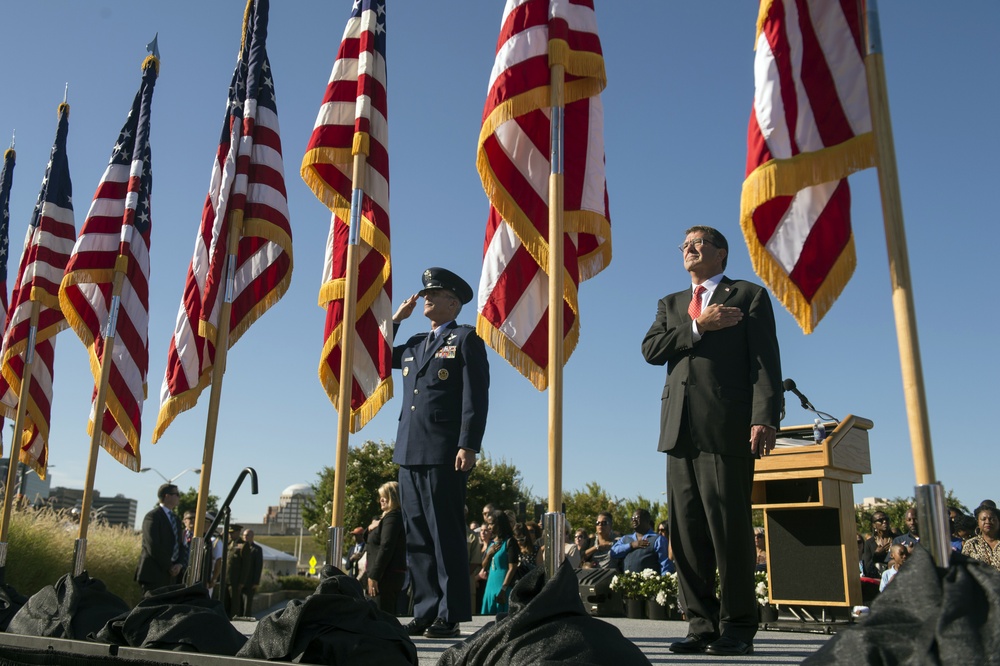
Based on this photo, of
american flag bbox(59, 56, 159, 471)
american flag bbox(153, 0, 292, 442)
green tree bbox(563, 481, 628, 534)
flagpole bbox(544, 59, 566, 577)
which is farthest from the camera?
green tree bbox(563, 481, 628, 534)

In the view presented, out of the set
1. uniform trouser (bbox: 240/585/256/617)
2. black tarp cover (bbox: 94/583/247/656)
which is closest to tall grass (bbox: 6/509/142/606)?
uniform trouser (bbox: 240/585/256/617)

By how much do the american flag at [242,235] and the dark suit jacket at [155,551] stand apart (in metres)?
2.79

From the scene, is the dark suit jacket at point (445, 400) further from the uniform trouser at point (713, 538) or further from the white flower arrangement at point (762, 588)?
the white flower arrangement at point (762, 588)

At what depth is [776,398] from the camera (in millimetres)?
3672

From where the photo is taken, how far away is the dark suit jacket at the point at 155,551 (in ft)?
28.3

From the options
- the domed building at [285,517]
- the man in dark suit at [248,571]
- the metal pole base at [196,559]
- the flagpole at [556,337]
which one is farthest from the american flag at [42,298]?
→ the domed building at [285,517]

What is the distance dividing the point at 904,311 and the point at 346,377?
2879 millimetres

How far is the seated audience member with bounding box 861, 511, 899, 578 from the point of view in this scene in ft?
29.2

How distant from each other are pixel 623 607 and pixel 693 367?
4.42 m

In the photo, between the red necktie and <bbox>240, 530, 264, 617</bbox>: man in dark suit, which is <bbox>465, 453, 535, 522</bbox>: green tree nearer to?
<bbox>240, 530, 264, 617</bbox>: man in dark suit

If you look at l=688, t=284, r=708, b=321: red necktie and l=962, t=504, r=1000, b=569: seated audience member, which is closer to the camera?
l=688, t=284, r=708, b=321: red necktie

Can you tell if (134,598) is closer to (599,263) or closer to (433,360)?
(433,360)

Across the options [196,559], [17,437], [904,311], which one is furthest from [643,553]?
[17,437]

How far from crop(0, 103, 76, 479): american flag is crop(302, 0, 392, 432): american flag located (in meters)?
5.45
